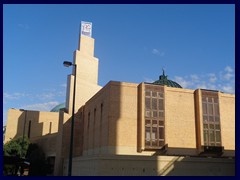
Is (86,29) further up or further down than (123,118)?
further up

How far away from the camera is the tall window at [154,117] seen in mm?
31375

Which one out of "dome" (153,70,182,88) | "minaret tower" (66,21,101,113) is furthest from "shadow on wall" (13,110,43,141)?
"dome" (153,70,182,88)

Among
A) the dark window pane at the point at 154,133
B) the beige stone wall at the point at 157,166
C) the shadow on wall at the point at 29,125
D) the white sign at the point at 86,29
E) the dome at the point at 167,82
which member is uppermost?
the white sign at the point at 86,29

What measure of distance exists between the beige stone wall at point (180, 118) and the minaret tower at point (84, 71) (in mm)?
21991

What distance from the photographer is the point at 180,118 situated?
1309 inches

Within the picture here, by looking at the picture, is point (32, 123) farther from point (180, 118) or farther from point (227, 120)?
point (227, 120)

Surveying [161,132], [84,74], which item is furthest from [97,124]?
[84,74]

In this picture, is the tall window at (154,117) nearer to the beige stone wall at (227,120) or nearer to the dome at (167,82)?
the beige stone wall at (227,120)

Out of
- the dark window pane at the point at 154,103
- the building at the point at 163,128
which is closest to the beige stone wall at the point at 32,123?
the building at the point at 163,128

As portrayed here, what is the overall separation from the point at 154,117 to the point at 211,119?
6860 mm

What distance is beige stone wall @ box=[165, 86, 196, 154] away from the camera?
32.3 m

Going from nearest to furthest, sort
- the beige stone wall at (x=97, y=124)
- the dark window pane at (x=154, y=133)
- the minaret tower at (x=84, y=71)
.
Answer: the dark window pane at (x=154, y=133) → the beige stone wall at (x=97, y=124) → the minaret tower at (x=84, y=71)
